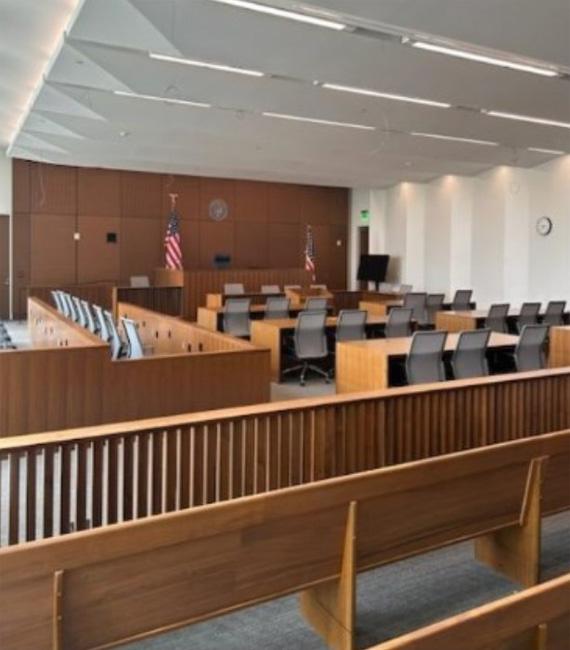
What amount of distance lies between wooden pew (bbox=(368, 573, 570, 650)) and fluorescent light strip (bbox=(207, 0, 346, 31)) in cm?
556

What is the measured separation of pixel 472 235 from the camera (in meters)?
16.2

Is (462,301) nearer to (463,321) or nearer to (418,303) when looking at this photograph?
(418,303)

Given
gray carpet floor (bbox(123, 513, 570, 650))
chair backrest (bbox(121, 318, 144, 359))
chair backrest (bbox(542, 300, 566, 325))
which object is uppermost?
chair backrest (bbox(542, 300, 566, 325))

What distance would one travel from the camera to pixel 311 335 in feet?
27.6

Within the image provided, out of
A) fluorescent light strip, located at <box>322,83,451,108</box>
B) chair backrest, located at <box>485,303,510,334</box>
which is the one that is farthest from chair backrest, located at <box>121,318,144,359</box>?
chair backrest, located at <box>485,303,510,334</box>

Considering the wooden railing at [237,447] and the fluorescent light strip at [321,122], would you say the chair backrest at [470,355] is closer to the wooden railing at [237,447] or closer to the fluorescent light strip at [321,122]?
the wooden railing at [237,447]

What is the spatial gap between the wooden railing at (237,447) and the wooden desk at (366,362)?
1748mm

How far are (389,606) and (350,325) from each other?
235 inches

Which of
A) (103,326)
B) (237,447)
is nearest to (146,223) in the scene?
(103,326)

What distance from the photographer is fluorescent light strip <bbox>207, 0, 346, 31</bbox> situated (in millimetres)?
6063

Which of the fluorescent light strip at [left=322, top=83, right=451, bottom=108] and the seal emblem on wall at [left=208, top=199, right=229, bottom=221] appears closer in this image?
the fluorescent light strip at [left=322, top=83, right=451, bottom=108]

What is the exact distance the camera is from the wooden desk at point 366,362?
236 inches

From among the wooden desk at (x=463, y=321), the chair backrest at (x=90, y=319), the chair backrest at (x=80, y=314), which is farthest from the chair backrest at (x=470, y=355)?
the chair backrest at (x=80, y=314)

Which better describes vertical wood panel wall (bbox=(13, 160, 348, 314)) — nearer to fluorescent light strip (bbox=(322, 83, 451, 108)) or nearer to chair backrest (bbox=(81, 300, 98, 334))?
chair backrest (bbox=(81, 300, 98, 334))
